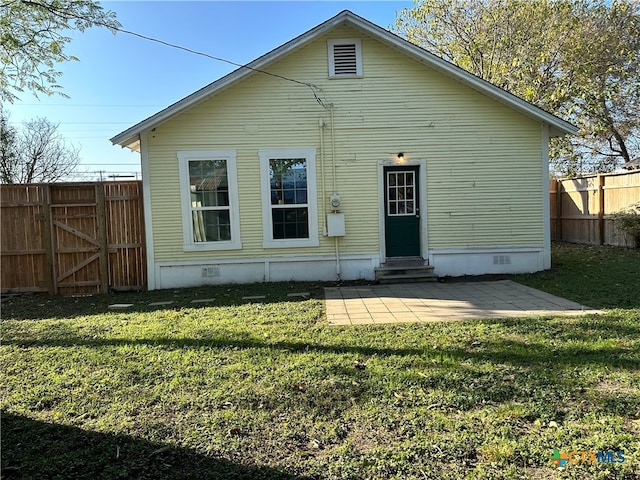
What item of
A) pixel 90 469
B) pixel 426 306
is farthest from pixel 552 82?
pixel 90 469

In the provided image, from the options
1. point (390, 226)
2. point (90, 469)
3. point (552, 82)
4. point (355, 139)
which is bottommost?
point (90, 469)

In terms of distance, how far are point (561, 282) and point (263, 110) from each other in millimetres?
6971

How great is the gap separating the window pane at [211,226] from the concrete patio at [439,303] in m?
2.66

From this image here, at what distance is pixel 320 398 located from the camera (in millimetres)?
3273

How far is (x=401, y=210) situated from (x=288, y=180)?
264 cm

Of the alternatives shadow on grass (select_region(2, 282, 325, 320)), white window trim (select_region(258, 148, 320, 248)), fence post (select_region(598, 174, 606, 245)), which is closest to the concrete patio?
shadow on grass (select_region(2, 282, 325, 320))

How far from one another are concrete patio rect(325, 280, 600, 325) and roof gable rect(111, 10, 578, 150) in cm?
378

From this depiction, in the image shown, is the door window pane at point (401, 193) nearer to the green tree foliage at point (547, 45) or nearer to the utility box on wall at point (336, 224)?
the utility box on wall at point (336, 224)

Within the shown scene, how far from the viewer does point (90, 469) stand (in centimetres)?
247

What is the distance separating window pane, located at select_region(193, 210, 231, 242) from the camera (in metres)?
8.75

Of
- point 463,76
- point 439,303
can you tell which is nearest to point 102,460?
point 439,303

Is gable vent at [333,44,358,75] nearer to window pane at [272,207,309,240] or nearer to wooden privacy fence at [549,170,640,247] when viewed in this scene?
window pane at [272,207,309,240]

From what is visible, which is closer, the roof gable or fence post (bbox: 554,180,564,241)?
the roof gable

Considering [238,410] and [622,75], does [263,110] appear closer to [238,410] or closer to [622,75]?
[238,410]
